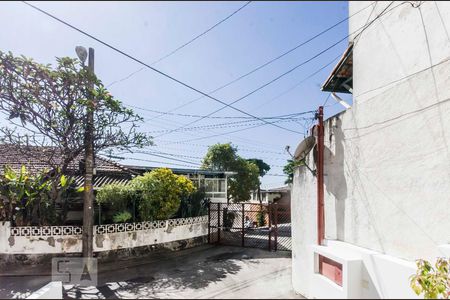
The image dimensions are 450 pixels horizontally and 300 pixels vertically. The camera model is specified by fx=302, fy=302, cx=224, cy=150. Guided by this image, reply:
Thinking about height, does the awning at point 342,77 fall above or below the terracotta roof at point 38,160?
above

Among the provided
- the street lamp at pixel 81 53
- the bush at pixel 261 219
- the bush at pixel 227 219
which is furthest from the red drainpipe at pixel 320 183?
the bush at pixel 261 219

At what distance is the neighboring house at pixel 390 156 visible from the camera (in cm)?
402

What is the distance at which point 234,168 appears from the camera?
24562 millimetres

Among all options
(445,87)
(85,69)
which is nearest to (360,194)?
(445,87)

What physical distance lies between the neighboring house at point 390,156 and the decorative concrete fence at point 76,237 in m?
5.44

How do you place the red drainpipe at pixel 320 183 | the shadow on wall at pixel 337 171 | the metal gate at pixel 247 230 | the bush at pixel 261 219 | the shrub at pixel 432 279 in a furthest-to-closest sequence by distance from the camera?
1. the bush at pixel 261 219
2. the metal gate at pixel 247 230
3. the red drainpipe at pixel 320 183
4. the shadow on wall at pixel 337 171
5. the shrub at pixel 432 279

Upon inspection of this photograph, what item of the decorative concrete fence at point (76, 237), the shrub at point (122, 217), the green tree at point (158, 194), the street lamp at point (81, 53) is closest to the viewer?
the street lamp at point (81, 53)

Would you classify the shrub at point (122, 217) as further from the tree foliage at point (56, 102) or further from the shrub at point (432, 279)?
the shrub at point (432, 279)

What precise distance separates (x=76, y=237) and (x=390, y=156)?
8.30m

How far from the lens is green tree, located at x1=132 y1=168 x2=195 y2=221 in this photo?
394 inches

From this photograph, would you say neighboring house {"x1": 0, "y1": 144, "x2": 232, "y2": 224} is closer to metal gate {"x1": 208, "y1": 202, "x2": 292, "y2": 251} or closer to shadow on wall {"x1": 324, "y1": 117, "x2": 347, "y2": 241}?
metal gate {"x1": 208, "y1": 202, "x2": 292, "y2": 251}

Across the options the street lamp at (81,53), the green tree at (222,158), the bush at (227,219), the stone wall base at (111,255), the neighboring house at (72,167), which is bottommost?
the stone wall base at (111,255)

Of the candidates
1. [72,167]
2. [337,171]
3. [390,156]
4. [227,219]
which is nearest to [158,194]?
[72,167]

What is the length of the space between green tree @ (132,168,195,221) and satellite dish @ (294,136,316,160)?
5.03 meters
